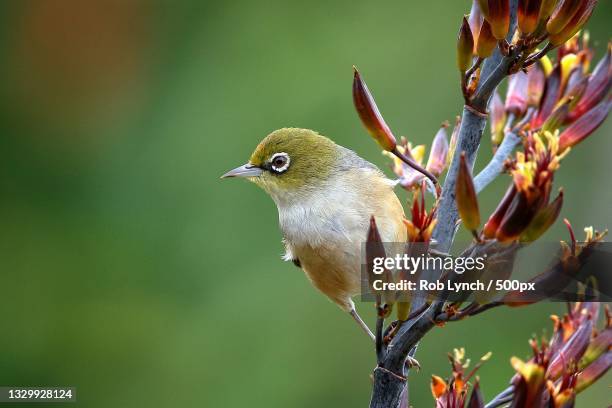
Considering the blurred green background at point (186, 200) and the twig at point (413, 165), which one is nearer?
the twig at point (413, 165)

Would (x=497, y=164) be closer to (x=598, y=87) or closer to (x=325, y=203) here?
(x=598, y=87)

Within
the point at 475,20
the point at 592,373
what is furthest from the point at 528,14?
the point at 592,373

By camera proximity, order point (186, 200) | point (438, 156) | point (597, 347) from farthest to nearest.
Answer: point (186, 200) < point (438, 156) < point (597, 347)

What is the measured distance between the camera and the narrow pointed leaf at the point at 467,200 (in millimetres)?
2312

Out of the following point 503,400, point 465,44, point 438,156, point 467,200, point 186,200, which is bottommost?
point 503,400

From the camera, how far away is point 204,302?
6.01 meters

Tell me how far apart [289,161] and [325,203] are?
430 mm

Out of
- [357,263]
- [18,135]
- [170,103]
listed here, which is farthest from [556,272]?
[18,135]

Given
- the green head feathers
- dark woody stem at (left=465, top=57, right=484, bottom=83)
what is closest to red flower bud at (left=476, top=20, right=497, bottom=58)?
dark woody stem at (left=465, top=57, right=484, bottom=83)

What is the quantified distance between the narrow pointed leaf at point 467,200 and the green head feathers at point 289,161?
6.56 feet

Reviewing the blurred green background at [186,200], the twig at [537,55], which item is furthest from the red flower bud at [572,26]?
the blurred green background at [186,200]

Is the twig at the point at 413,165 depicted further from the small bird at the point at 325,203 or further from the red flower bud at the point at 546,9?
the red flower bud at the point at 546,9

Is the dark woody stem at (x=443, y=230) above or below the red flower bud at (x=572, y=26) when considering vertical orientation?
below

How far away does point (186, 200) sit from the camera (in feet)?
20.8
